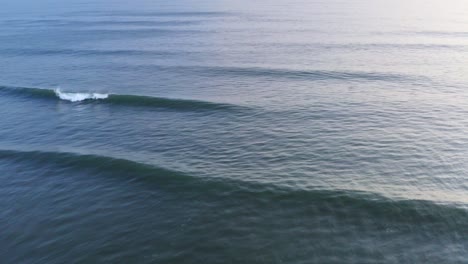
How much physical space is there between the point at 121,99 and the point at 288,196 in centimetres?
4775

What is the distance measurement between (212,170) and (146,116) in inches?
1011

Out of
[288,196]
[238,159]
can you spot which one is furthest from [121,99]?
[288,196]

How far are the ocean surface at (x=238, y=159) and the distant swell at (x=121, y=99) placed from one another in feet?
1.32

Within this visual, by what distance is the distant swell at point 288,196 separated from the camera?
4145 cm

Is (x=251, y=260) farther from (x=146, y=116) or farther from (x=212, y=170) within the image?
(x=146, y=116)

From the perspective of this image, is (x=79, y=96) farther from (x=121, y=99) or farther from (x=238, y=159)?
(x=238, y=159)

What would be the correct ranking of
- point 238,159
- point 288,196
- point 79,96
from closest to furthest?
point 288,196, point 238,159, point 79,96

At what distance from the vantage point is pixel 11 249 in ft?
123

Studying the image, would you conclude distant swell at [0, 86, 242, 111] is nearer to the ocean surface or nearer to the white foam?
the white foam

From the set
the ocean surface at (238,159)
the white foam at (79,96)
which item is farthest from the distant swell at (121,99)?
the ocean surface at (238,159)

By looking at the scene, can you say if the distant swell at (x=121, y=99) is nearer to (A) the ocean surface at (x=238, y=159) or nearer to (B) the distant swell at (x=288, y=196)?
(A) the ocean surface at (x=238, y=159)

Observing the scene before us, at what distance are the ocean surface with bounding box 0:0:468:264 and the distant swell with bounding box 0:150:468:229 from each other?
0.19 meters

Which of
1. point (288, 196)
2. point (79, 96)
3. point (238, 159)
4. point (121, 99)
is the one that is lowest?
point (288, 196)

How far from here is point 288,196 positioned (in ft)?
149
